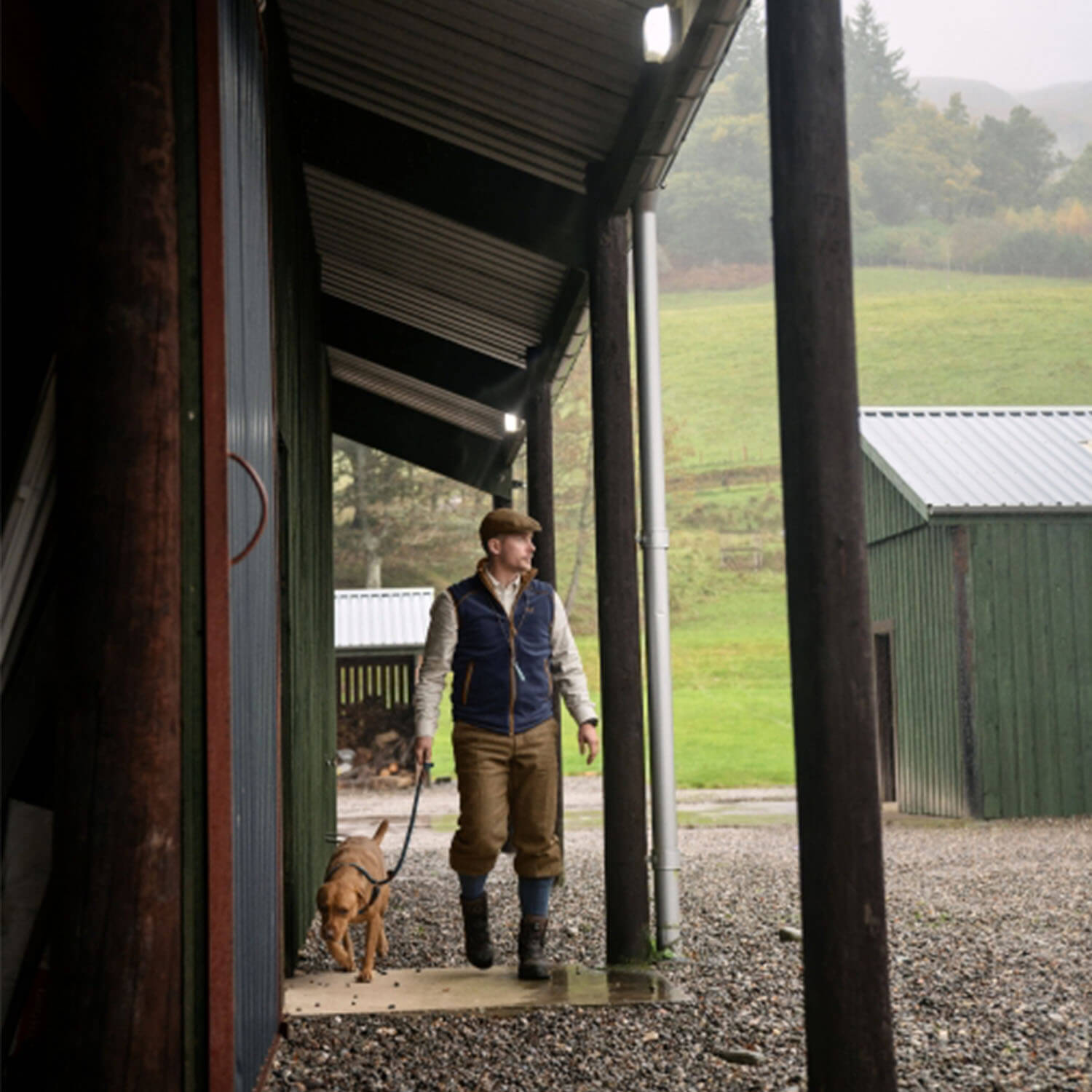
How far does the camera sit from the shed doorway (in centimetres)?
1650

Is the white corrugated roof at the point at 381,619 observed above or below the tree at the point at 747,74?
below

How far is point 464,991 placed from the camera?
18.6 feet

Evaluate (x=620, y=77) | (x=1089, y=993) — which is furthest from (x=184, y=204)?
(x=1089, y=993)

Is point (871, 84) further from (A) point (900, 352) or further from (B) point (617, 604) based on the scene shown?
(B) point (617, 604)

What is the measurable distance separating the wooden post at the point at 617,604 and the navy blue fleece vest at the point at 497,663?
52 centimetres

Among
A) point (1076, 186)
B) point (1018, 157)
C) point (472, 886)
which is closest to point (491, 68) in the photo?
point (472, 886)

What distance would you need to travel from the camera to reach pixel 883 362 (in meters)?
73.4

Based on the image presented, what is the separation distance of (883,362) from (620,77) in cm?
7021

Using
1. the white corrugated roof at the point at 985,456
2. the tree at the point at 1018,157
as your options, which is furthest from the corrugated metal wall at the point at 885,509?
the tree at the point at 1018,157

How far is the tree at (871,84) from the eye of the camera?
306 feet

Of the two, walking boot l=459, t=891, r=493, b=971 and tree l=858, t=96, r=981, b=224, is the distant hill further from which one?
walking boot l=459, t=891, r=493, b=971

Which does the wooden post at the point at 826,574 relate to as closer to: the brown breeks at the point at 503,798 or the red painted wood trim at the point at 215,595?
the red painted wood trim at the point at 215,595

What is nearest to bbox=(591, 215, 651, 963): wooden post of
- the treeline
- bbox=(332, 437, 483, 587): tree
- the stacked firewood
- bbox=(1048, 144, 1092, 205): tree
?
the stacked firewood

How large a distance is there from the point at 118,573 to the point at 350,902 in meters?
3.19
